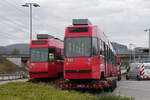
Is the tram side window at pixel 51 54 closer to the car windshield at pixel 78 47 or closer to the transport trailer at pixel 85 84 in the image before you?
the transport trailer at pixel 85 84

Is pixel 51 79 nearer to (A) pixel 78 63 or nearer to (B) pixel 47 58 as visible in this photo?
(B) pixel 47 58

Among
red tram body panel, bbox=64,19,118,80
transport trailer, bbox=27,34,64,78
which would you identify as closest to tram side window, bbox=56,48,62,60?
transport trailer, bbox=27,34,64,78

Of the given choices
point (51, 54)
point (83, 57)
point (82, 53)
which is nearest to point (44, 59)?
point (51, 54)

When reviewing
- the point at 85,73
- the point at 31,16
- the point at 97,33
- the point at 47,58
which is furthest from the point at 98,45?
the point at 31,16

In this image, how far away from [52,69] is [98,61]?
7.50 metres

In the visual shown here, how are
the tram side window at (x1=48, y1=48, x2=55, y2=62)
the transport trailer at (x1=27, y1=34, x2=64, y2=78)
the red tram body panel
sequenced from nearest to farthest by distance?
1. the red tram body panel
2. the transport trailer at (x1=27, y1=34, x2=64, y2=78)
3. the tram side window at (x1=48, y1=48, x2=55, y2=62)

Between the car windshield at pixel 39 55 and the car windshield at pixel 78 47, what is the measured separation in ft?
22.5

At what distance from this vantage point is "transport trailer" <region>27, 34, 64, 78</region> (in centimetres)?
2158

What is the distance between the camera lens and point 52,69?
22.1 m

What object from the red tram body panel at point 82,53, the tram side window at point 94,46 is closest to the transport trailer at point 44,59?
the red tram body panel at point 82,53

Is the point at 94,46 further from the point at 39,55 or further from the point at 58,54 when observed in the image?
the point at 58,54

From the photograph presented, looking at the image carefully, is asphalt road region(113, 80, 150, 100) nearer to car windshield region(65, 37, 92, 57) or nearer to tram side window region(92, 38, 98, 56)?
tram side window region(92, 38, 98, 56)

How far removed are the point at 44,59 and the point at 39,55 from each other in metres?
0.51

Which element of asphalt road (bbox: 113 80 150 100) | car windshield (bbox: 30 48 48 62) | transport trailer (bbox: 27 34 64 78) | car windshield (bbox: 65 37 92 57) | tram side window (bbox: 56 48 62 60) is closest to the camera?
asphalt road (bbox: 113 80 150 100)
